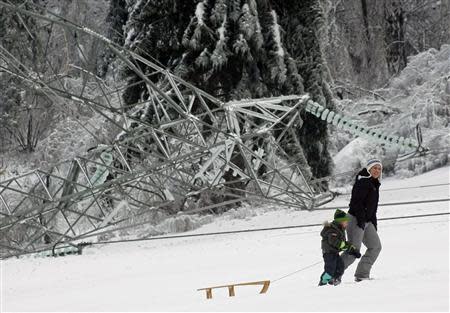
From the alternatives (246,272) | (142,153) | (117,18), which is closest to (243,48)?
(117,18)

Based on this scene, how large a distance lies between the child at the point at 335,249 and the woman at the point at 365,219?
12cm

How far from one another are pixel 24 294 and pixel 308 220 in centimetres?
713

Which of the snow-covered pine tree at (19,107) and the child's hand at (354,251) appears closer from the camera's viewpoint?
the child's hand at (354,251)

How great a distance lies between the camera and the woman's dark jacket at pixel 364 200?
817 cm

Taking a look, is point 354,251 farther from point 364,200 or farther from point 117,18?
point 117,18

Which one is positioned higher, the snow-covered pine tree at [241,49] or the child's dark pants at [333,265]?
the snow-covered pine tree at [241,49]

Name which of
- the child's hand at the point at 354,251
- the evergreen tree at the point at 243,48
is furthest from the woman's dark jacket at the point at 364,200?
the evergreen tree at the point at 243,48

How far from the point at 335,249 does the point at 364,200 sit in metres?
0.62

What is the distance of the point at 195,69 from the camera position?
20516 mm

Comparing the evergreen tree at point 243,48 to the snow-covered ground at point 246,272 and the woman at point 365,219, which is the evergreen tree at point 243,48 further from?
the woman at point 365,219

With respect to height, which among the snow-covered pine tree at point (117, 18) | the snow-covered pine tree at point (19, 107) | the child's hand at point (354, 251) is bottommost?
the child's hand at point (354, 251)

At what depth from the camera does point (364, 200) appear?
26.9 ft

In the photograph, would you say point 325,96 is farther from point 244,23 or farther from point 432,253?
point 432,253

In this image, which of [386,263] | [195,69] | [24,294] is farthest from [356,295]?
[195,69]
